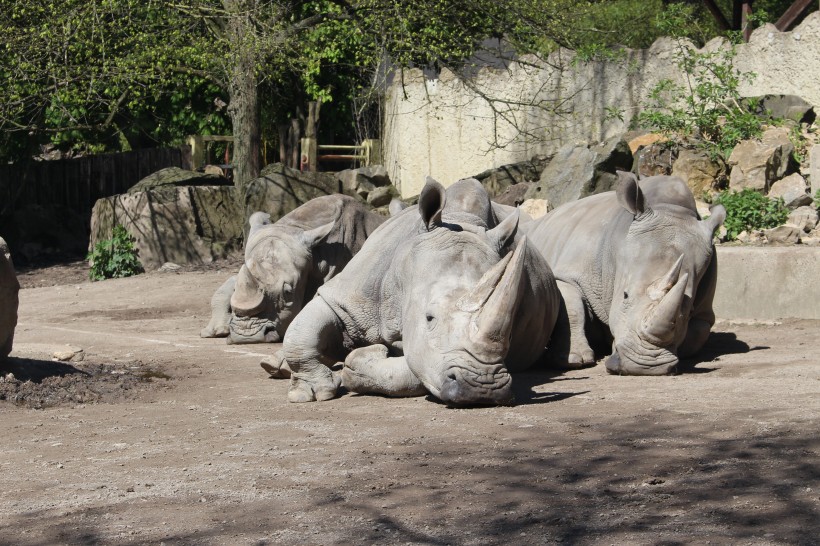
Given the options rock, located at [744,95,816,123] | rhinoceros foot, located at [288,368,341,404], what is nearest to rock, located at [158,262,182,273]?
rock, located at [744,95,816,123]

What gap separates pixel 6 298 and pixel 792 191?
8.44 metres

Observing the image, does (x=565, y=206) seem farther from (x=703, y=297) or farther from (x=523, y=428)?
(x=523, y=428)

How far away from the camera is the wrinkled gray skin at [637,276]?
25.8ft

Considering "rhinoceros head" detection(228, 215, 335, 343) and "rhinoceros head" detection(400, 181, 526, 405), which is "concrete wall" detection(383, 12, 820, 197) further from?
"rhinoceros head" detection(400, 181, 526, 405)

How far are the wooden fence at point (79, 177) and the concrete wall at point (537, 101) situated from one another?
435cm

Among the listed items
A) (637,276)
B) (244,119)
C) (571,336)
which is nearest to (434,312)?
(637,276)

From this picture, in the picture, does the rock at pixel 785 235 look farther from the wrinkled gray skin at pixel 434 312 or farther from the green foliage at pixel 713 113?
the wrinkled gray skin at pixel 434 312

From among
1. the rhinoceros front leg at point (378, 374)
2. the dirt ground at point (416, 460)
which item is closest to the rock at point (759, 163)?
the dirt ground at point (416, 460)

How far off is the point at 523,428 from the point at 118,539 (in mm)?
2341

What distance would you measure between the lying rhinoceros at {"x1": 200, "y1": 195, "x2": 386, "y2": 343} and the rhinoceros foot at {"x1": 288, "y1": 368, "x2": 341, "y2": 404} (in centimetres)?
347

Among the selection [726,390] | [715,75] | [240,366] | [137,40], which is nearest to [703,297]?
[726,390]

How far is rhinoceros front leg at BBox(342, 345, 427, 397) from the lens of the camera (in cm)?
723

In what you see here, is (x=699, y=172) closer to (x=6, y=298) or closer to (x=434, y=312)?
(x=434, y=312)

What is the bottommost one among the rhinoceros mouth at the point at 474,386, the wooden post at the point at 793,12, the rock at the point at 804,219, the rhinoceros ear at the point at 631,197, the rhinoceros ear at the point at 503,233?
the rhinoceros mouth at the point at 474,386
